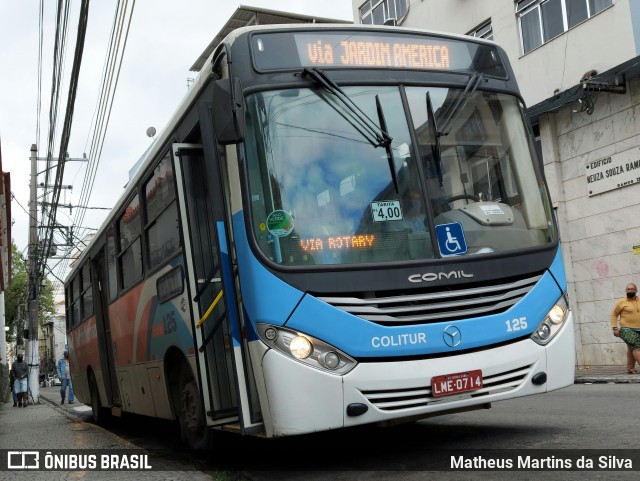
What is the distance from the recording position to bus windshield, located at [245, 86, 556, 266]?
559 cm

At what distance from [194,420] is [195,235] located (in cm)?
191

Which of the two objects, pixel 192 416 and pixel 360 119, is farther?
pixel 192 416

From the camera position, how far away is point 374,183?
226 inches

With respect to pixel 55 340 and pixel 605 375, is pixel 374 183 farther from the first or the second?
pixel 55 340

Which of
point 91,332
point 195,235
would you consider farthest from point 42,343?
point 195,235

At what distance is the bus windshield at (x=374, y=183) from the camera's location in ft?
18.3

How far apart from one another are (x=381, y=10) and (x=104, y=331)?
52.5 feet

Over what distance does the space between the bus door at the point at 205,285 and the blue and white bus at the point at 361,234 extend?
0.6 inches

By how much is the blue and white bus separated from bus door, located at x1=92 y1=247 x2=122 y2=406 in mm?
4928


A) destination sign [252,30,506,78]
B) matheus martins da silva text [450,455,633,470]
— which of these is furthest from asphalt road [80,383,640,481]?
destination sign [252,30,506,78]

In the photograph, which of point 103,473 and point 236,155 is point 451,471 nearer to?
point 236,155

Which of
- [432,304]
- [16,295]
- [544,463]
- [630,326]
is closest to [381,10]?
[630,326]

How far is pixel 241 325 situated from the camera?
5703 mm

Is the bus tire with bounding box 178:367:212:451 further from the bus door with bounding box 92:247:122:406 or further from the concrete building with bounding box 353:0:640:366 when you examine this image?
the concrete building with bounding box 353:0:640:366
